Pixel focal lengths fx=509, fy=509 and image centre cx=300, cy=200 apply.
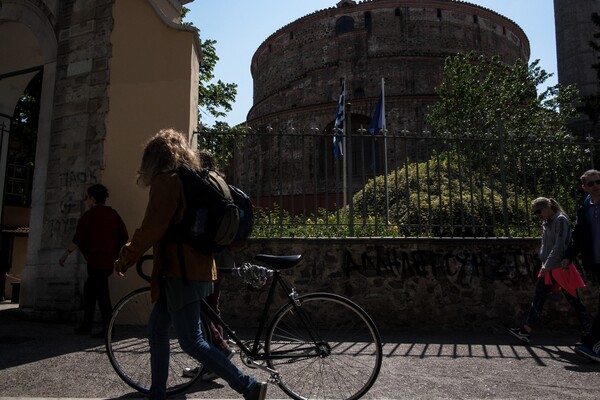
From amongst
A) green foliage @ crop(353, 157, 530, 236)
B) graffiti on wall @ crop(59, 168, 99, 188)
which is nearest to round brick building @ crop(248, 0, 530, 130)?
green foliage @ crop(353, 157, 530, 236)

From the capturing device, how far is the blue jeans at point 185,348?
122 inches

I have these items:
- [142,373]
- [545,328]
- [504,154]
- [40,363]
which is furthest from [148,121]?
[545,328]

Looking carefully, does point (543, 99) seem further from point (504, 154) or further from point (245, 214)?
point (245, 214)

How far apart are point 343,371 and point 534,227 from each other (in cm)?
533

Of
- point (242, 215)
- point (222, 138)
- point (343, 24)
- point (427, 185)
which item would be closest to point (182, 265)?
point (242, 215)

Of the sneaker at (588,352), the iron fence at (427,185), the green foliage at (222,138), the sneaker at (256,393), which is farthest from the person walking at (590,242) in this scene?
the green foliage at (222,138)

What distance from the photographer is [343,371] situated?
371 centimetres

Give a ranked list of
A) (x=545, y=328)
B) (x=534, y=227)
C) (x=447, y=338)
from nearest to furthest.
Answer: (x=447, y=338) → (x=545, y=328) → (x=534, y=227)

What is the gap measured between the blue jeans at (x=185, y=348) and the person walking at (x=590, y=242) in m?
4.05

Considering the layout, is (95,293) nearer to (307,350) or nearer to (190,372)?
(190,372)

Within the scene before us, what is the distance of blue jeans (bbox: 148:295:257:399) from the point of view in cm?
309

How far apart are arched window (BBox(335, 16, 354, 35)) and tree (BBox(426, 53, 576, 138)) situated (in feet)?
38.9

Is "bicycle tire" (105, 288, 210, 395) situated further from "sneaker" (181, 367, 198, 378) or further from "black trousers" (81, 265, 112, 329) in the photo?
"black trousers" (81, 265, 112, 329)

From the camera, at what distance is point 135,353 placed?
4.22 m
